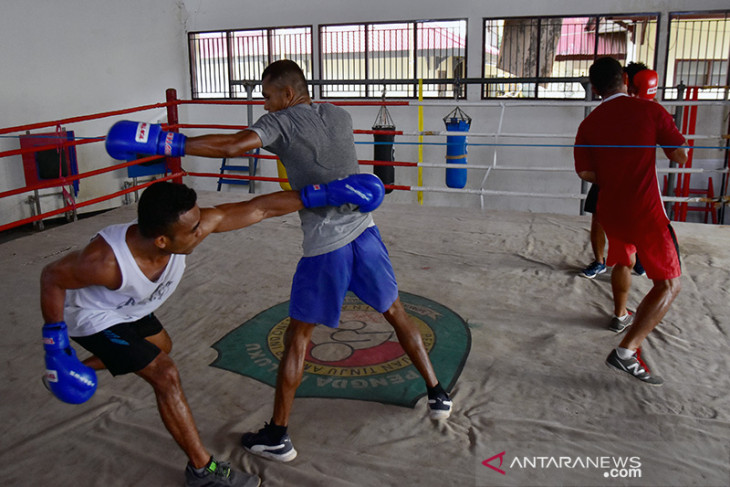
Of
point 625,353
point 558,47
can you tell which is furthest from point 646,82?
point 558,47

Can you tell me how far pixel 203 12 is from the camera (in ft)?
28.1

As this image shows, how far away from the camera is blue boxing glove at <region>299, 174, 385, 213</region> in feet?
5.82

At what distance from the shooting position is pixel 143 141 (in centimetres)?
181

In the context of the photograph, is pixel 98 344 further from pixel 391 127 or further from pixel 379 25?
pixel 379 25

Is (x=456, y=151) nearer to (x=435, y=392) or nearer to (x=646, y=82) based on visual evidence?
(x=646, y=82)

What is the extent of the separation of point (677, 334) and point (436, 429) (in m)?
1.39

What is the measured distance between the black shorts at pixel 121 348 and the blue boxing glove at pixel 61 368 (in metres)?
0.09

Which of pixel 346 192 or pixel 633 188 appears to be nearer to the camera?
pixel 346 192

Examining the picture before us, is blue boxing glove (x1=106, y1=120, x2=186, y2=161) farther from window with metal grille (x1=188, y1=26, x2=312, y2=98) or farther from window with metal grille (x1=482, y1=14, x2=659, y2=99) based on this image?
window with metal grille (x1=188, y1=26, x2=312, y2=98)

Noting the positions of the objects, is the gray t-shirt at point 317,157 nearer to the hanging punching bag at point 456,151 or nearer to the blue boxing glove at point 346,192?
the blue boxing glove at point 346,192

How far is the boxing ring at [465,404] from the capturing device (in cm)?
178

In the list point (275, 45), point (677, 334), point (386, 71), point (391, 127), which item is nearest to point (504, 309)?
point (677, 334)

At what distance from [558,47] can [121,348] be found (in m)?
6.99

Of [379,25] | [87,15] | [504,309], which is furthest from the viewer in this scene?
[379,25]
